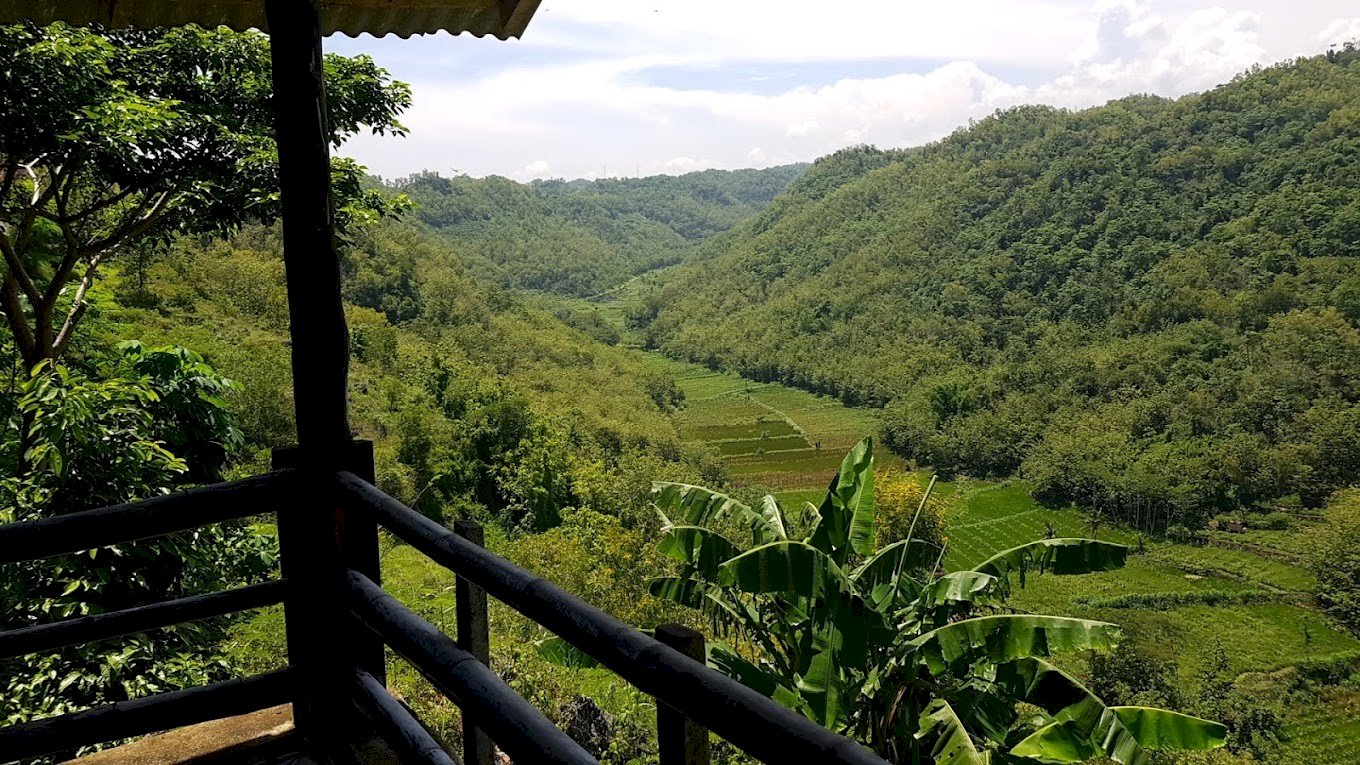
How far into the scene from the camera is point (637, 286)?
389 ft

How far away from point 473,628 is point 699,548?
144 inches

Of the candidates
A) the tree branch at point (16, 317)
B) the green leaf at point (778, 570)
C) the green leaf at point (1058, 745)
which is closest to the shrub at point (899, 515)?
the green leaf at point (1058, 745)

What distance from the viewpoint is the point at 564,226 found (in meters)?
130

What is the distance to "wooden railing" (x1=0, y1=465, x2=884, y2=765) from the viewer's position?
81 centimetres

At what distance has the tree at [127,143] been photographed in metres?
4.30

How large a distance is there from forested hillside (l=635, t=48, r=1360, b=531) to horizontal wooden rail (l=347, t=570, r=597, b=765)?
46822mm

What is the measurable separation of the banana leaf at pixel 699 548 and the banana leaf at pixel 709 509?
0.34 m

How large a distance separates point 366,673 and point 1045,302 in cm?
7110

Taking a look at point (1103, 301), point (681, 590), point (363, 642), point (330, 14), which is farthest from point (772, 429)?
point (363, 642)

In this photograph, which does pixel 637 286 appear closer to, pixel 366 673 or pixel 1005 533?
pixel 1005 533

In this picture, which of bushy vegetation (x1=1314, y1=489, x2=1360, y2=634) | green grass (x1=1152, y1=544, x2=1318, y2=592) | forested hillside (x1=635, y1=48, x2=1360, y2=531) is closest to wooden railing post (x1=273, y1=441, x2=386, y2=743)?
bushy vegetation (x1=1314, y1=489, x2=1360, y2=634)

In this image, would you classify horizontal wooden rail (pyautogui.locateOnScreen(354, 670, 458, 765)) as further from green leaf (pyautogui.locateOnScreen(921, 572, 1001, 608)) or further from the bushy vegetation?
the bushy vegetation

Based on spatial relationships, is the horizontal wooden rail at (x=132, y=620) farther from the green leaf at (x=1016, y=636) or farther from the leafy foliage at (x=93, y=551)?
the green leaf at (x=1016, y=636)

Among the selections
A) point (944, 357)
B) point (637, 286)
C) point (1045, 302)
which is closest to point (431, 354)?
point (944, 357)
